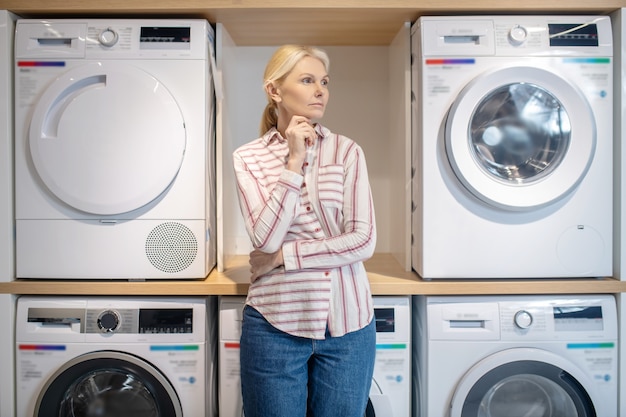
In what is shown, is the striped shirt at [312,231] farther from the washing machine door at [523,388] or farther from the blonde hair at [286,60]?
the washing machine door at [523,388]

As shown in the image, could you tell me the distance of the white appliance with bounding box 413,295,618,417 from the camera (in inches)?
78.6

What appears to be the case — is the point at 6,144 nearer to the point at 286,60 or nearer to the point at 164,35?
the point at 164,35

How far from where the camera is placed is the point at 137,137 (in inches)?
79.0

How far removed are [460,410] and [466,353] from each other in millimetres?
199

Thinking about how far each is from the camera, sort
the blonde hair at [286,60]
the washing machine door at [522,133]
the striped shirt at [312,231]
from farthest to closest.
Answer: the washing machine door at [522,133] → the blonde hair at [286,60] → the striped shirt at [312,231]

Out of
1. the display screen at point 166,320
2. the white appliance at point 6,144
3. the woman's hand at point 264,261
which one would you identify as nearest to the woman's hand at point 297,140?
the woman's hand at point 264,261

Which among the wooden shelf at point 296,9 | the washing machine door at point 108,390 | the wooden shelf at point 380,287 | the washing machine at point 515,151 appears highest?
the wooden shelf at point 296,9

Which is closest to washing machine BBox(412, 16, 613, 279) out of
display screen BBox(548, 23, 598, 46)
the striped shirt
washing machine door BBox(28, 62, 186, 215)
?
display screen BBox(548, 23, 598, 46)

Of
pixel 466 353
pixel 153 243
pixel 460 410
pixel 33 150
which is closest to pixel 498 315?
pixel 466 353

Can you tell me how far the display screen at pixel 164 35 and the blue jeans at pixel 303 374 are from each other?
1065mm

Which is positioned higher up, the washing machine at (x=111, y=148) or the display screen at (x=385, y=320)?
the washing machine at (x=111, y=148)

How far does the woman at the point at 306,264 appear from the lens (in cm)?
164

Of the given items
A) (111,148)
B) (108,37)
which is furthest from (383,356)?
(108,37)

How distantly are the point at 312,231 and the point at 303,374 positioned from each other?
0.42 meters
